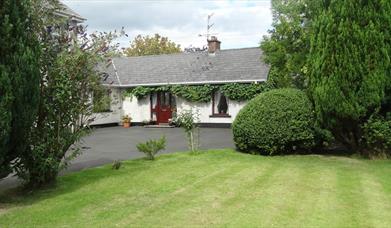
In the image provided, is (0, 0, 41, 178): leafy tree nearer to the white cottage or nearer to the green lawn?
the green lawn

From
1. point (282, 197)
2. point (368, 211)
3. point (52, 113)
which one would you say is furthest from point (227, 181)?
point (52, 113)

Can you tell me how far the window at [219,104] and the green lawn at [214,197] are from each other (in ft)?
45.1

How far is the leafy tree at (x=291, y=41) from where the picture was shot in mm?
14781

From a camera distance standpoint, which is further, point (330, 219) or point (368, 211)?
point (368, 211)

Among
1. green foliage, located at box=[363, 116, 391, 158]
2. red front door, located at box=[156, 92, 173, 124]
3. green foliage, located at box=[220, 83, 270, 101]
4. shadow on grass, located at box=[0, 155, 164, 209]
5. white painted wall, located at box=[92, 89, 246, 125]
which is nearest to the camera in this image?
shadow on grass, located at box=[0, 155, 164, 209]

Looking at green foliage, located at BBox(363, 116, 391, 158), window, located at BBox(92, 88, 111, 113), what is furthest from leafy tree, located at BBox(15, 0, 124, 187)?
green foliage, located at BBox(363, 116, 391, 158)

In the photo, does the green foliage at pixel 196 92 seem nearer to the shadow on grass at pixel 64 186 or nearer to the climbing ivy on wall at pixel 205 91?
the climbing ivy on wall at pixel 205 91

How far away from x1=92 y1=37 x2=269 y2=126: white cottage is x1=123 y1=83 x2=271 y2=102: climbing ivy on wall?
0.27 meters

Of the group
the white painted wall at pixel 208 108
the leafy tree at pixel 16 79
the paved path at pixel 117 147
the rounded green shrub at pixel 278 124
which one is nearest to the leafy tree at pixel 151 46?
the white painted wall at pixel 208 108

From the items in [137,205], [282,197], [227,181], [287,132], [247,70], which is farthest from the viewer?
[247,70]

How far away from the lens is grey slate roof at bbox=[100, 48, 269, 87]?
23.9 m

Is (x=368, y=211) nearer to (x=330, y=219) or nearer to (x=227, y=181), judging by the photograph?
(x=330, y=219)

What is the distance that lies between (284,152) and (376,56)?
4108 mm

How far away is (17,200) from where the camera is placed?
23.9 ft
